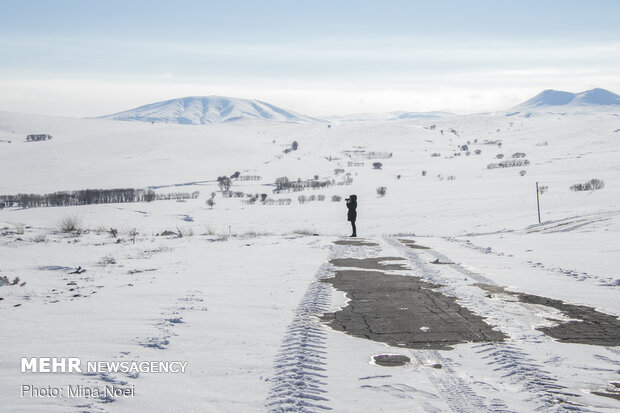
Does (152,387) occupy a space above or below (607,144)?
below

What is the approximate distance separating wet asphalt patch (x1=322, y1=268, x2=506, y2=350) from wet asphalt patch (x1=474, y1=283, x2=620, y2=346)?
30.8 inches

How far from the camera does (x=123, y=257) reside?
1329 cm

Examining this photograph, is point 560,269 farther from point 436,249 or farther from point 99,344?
point 99,344

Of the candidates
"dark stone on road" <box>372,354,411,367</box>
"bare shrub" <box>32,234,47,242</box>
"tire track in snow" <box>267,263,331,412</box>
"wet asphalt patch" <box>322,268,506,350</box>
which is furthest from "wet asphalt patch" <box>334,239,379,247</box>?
"dark stone on road" <box>372,354,411,367</box>

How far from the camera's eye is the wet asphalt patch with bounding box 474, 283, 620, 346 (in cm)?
589

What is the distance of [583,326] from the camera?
6500 millimetres

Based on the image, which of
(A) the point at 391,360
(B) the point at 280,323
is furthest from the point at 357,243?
(A) the point at 391,360

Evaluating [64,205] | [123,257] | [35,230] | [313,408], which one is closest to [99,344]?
[313,408]

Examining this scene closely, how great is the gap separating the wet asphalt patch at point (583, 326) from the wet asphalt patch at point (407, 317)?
78 cm

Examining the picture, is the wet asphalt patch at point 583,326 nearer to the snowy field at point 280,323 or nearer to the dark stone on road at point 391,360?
the snowy field at point 280,323

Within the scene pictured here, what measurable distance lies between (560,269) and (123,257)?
10.6 m

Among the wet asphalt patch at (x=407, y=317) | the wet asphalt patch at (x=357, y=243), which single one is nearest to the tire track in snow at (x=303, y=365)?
the wet asphalt patch at (x=407, y=317)

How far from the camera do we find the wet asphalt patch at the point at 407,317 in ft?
19.9

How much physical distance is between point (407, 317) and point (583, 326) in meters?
2.22
